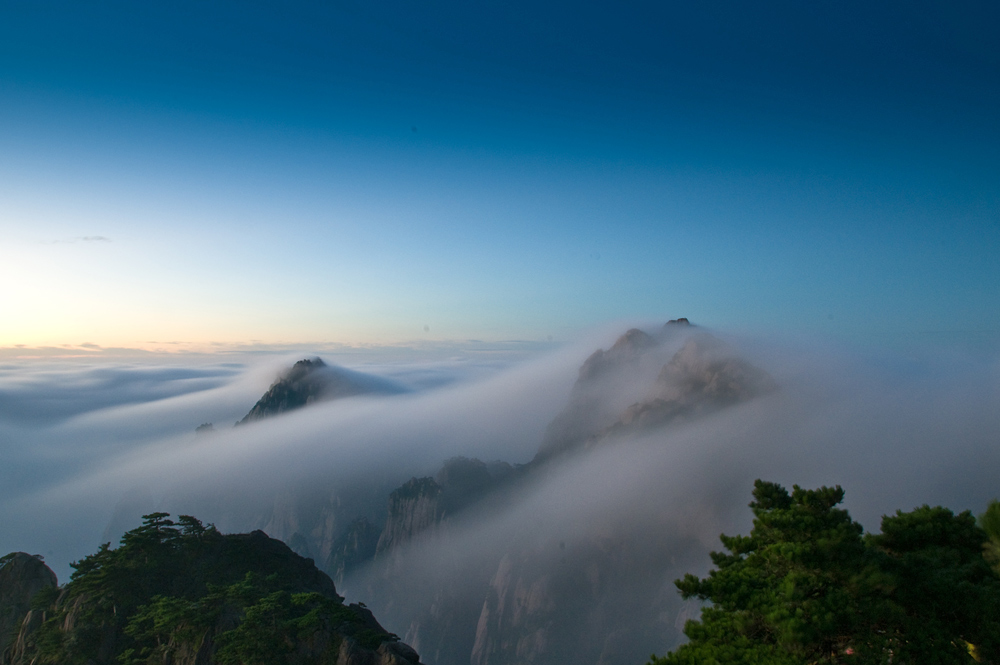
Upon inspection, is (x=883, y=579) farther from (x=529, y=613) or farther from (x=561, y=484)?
(x=561, y=484)

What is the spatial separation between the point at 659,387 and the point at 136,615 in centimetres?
13919

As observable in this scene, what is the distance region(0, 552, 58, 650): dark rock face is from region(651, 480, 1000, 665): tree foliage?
53.0 metres

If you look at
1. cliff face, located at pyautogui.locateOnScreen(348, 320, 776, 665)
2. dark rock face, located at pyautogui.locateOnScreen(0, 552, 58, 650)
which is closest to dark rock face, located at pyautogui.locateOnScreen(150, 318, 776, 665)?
cliff face, located at pyautogui.locateOnScreen(348, 320, 776, 665)

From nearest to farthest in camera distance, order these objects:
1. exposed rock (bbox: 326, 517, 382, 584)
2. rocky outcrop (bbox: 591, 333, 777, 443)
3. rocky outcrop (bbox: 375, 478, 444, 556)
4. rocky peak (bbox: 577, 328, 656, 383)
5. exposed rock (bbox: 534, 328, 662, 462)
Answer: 1. rocky outcrop (bbox: 591, 333, 777, 443)
2. rocky outcrop (bbox: 375, 478, 444, 556)
3. exposed rock (bbox: 326, 517, 382, 584)
4. exposed rock (bbox: 534, 328, 662, 462)
5. rocky peak (bbox: 577, 328, 656, 383)

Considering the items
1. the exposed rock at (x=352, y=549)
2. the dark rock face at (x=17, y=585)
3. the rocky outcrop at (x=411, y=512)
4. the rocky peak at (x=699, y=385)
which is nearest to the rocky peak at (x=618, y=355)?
the rocky peak at (x=699, y=385)

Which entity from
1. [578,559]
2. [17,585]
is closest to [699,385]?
[578,559]

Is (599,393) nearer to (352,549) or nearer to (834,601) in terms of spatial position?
(352,549)

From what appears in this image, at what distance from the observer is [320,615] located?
3084 cm

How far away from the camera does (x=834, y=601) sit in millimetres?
13188

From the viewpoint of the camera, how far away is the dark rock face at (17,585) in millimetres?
40656

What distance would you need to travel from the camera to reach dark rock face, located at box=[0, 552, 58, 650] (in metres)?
Result: 40.7

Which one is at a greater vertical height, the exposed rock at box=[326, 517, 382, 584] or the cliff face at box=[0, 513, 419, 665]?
the cliff face at box=[0, 513, 419, 665]

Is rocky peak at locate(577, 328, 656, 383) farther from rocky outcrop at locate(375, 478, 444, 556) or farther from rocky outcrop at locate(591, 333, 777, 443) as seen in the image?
rocky outcrop at locate(375, 478, 444, 556)

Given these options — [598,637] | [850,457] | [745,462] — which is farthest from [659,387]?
[598,637]
